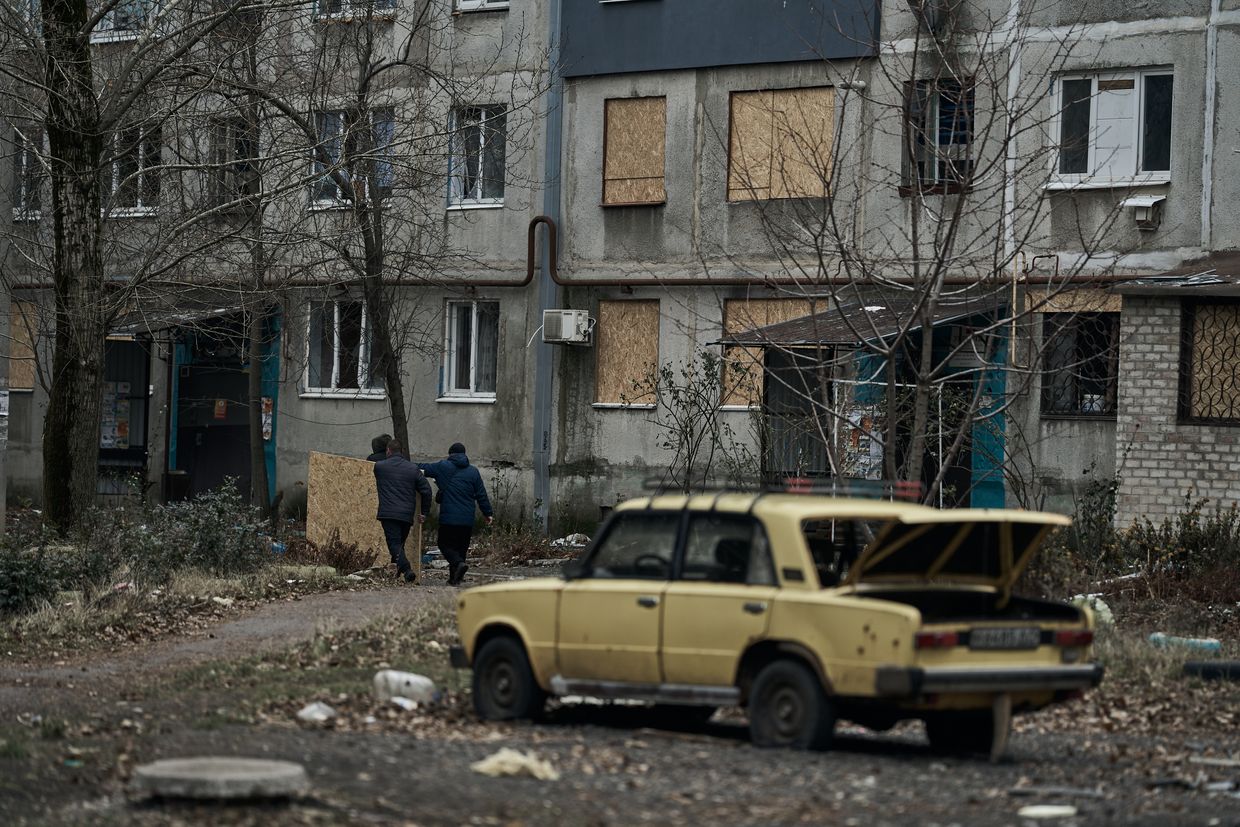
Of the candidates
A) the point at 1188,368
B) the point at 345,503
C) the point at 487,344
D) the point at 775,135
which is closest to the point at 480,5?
the point at 487,344

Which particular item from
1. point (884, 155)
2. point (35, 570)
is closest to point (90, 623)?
point (35, 570)

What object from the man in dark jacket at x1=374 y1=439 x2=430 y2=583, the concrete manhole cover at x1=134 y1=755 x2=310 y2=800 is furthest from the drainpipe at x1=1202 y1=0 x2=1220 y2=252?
the concrete manhole cover at x1=134 y1=755 x2=310 y2=800

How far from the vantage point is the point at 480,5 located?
30.2m

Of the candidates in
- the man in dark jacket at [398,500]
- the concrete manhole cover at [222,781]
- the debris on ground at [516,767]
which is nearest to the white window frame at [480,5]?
the man in dark jacket at [398,500]

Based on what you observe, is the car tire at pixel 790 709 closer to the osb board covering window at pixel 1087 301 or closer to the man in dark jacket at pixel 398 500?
the man in dark jacket at pixel 398 500

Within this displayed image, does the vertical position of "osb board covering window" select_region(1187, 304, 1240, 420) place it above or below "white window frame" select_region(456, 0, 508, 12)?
below

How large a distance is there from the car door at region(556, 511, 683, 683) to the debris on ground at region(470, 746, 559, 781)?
1454mm

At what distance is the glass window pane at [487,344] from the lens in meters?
30.7

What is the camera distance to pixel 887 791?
363 inches

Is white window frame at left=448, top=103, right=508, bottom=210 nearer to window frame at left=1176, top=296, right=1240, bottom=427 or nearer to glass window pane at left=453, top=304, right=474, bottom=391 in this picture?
glass window pane at left=453, top=304, right=474, bottom=391

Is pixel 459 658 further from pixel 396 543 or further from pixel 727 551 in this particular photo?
pixel 396 543

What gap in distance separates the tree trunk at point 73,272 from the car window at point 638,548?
35.9 ft

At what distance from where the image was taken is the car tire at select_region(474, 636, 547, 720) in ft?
37.8

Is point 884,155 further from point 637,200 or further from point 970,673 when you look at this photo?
point 970,673
